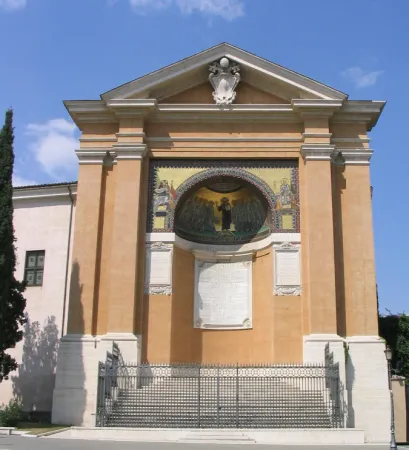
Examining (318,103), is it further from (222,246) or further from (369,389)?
(369,389)

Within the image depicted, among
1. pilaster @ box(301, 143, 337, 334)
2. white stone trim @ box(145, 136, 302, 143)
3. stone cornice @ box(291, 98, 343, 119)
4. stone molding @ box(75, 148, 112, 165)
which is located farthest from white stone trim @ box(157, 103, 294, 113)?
stone molding @ box(75, 148, 112, 165)

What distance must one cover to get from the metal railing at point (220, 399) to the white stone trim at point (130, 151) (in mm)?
6058

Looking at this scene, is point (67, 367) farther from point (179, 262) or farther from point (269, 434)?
point (269, 434)

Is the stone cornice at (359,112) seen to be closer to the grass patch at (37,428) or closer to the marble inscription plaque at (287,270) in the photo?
the marble inscription plaque at (287,270)

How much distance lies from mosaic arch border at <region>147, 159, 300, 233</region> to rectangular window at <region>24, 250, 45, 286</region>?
4820 mm

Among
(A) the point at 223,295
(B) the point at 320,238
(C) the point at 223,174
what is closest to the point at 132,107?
(C) the point at 223,174

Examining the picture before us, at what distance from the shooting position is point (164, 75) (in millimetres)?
19719

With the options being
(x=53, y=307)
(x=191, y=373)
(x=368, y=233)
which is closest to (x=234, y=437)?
(x=191, y=373)

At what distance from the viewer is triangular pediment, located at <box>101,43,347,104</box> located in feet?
63.7

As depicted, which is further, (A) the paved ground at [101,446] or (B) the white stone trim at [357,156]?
(B) the white stone trim at [357,156]

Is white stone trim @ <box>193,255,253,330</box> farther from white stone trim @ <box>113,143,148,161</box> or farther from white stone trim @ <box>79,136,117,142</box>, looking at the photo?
white stone trim @ <box>79,136,117,142</box>

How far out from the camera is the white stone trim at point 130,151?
19281mm

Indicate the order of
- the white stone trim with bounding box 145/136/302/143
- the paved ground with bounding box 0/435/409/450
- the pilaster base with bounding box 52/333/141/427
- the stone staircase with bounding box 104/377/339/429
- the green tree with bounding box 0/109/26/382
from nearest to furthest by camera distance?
the paved ground with bounding box 0/435/409/450, the stone staircase with bounding box 104/377/339/429, the green tree with bounding box 0/109/26/382, the pilaster base with bounding box 52/333/141/427, the white stone trim with bounding box 145/136/302/143

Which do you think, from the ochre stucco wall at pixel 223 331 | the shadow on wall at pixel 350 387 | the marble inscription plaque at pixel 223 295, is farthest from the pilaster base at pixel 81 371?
the shadow on wall at pixel 350 387
